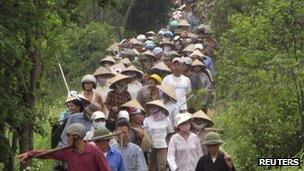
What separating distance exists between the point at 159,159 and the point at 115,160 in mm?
3402

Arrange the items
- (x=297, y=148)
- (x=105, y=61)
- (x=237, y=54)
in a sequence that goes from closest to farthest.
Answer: (x=297, y=148) < (x=237, y=54) < (x=105, y=61)

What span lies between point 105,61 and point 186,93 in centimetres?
333

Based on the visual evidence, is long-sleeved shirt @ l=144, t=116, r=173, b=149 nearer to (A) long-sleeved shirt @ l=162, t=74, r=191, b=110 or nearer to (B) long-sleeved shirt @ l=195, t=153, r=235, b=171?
(A) long-sleeved shirt @ l=162, t=74, r=191, b=110

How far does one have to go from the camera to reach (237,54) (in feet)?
47.6

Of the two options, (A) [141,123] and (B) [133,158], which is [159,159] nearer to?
(A) [141,123]

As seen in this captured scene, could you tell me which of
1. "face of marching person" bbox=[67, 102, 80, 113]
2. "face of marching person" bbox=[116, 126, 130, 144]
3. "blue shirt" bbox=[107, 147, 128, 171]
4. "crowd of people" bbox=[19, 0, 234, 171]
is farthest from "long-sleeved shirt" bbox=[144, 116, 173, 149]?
"blue shirt" bbox=[107, 147, 128, 171]

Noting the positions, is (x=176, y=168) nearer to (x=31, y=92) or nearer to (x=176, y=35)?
(x=31, y=92)

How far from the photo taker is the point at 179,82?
1609cm

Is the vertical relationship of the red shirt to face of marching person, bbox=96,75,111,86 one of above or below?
below

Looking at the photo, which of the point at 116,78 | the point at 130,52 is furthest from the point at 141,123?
the point at 130,52

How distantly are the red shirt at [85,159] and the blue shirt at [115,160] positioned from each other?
516 mm

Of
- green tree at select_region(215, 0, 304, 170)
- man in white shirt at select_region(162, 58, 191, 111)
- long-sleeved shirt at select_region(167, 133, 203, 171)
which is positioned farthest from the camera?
man in white shirt at select_region(162, 58, 191, 111)

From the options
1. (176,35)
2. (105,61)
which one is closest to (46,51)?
(105,61)

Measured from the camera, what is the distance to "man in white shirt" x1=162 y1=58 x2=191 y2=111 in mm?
15781
